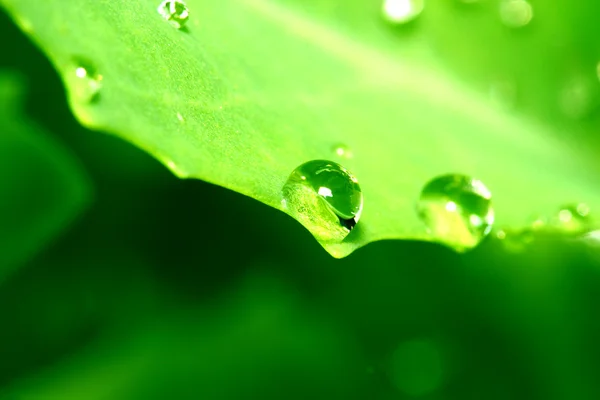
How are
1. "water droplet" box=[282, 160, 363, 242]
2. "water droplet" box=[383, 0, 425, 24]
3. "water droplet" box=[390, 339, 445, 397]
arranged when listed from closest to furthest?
"water droplet" box=[282, 160, 363, 242], "water droplet" box=[383, 0, 425, 24], "water droplet" box=[390, 339, 445, 397]

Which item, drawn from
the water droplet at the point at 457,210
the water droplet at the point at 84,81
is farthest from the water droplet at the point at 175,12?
the water droplet at the point at 457,210

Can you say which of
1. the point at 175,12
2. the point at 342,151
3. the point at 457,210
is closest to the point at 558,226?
the point at 457,210

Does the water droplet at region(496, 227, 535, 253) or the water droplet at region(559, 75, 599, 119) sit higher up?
the water droplet at region(559, 75, 599, 119)

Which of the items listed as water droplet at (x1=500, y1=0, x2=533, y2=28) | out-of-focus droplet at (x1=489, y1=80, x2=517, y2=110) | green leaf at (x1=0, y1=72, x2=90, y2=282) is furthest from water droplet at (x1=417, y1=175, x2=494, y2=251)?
green leaf at (x1=0, y1=72, x2=90, y2=282)

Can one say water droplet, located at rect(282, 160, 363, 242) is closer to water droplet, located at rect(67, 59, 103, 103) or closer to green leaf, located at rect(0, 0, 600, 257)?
green leaf, located at rect(0, 0, 600, 257)

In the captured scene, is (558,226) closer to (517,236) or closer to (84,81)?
(517,236)

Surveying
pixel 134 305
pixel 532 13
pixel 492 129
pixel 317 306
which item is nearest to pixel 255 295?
pixel 317 306

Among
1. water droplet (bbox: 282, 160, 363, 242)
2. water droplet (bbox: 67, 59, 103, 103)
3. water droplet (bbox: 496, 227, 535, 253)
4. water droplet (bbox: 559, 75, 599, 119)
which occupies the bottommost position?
water droplet (bbox: 67, 59, 103, 103)
